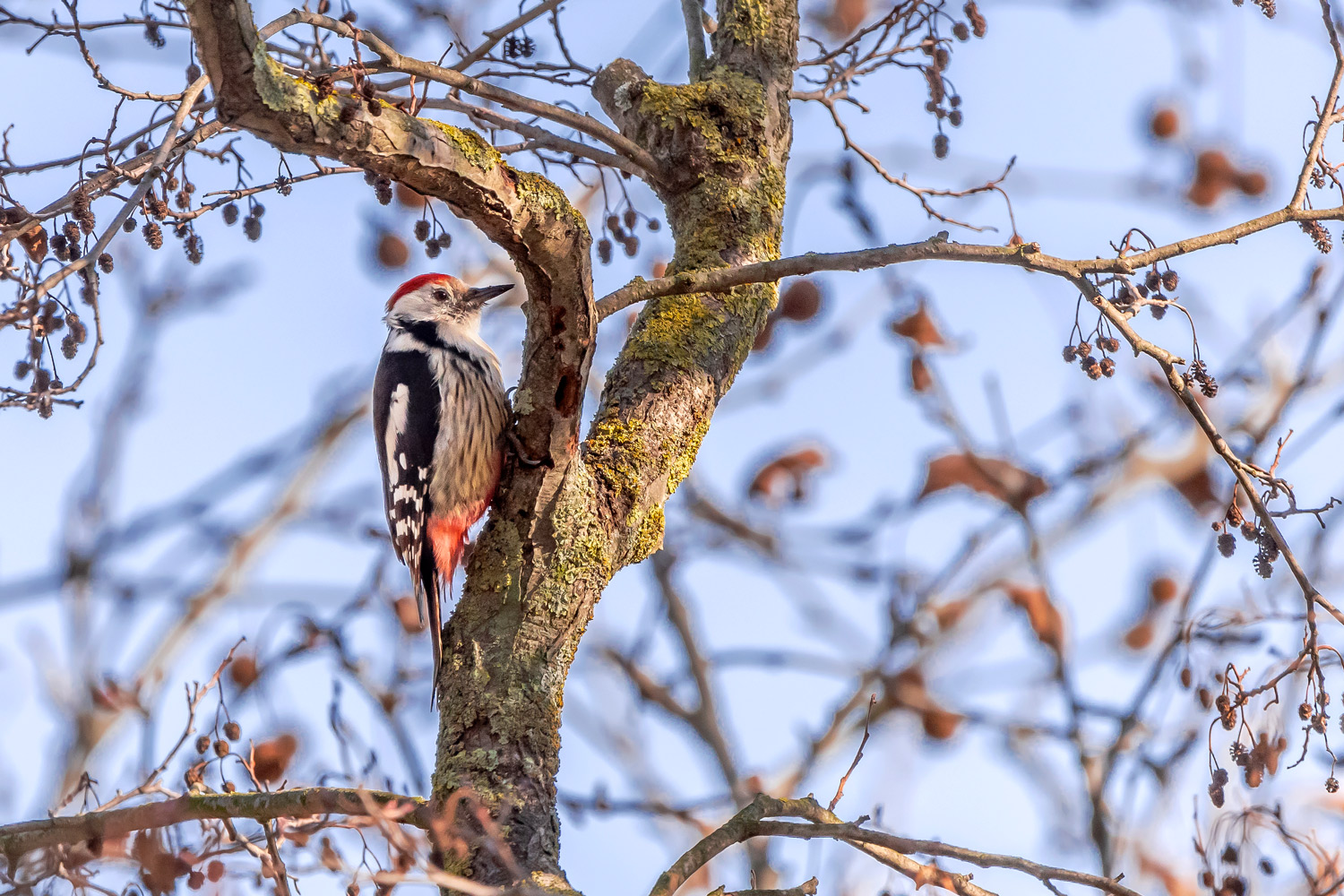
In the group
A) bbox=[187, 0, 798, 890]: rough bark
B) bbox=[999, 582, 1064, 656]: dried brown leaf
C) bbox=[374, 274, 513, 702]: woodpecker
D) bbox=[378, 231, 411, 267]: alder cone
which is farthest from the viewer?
Answer: bbox=[378, 231, 411, 267]: alder cone

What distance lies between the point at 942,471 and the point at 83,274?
2.96 metres

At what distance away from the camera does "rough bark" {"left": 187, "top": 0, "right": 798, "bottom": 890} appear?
6.81 ft

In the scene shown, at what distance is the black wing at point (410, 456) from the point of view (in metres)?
4.05

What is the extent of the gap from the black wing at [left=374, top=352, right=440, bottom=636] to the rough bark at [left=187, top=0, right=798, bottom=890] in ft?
3.94

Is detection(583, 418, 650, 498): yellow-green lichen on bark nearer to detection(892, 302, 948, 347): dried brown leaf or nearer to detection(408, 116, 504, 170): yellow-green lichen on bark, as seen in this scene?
detection(408, 116, 504, 170): yellow-green lichen on bark

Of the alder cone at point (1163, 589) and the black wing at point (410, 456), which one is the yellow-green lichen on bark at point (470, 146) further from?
the alder cone at point (1163, 589)

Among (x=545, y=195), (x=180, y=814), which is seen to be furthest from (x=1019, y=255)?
(x=180, y=814)

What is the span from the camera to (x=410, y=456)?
4.20 metres

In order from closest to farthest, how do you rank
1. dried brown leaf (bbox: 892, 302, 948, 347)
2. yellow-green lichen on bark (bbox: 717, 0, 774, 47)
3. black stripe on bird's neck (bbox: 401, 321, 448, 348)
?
yellow-green lichen on bark (bbox: 717, 0, 774, 47), dried brown leaf (bbox: 892, 302, 948, 347), black stripe on bird's neck (bbox: 401, 321, 448, 348)

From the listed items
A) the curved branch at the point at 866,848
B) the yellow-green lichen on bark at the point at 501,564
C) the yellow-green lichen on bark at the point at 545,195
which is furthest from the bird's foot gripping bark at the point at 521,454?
the curved branch at the point at 866,848

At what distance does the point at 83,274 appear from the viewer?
2246mm

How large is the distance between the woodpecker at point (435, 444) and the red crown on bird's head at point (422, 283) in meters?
0.43

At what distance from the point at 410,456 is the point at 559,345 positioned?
5.74 feet

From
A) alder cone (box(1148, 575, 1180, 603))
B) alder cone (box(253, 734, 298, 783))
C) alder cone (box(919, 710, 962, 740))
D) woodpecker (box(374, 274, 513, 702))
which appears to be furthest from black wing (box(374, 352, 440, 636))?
alder cone (box(1148, 575, 1180, 603))
